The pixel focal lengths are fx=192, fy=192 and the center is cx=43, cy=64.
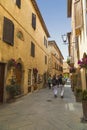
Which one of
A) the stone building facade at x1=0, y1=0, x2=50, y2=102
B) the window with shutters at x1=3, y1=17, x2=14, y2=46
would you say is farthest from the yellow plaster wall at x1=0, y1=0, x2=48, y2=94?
the window with shutters at x1=3, y1=17, x2=14, y2=46

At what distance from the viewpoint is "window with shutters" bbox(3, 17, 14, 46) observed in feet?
37.5

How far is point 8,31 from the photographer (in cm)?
1191

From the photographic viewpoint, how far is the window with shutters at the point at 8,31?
37.5 feet

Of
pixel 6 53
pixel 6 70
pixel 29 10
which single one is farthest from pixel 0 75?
pixel 29 10

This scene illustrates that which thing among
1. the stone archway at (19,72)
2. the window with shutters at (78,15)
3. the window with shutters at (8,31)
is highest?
the window with shutters at (78,15)

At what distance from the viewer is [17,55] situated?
540 inches

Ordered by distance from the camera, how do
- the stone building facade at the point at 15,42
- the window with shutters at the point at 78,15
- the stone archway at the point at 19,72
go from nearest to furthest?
1. the stone building facade at the point at 15,42
2. the window with shutters at the point at 78,15
3. the stone archway at the point at 19,72

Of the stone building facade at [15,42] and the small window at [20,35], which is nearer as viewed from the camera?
the stone building facade at [15,42]

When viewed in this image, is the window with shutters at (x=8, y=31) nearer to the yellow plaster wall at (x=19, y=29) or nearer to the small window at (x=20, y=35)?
the yellow plaster wall at (x=19, y=29)

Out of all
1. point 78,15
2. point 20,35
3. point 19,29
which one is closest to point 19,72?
point 20,35

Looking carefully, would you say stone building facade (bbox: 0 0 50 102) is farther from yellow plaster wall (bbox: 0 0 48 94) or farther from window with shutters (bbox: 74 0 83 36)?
window with shutters (bbox: 74 0 83 36)

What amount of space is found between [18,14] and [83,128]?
34.9ft

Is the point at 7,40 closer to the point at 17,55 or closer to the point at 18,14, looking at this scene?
the point at 17,55

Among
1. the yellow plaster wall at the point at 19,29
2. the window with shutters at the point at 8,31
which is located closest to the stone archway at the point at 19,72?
the yellow plaster wall at the point at 19,29
